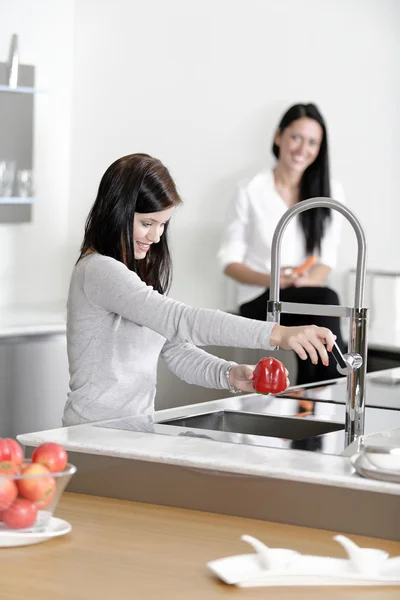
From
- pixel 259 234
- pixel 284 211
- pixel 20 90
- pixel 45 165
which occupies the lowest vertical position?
pixel 259 234

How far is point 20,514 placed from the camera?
62.3 inches

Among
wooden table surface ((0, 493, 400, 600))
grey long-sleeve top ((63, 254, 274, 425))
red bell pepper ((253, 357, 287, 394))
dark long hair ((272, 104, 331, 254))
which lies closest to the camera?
wooden table surface ((0, 493, 400, 600))

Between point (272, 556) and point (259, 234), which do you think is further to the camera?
point (259, 234)

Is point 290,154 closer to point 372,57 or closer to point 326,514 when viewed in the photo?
point 372,57

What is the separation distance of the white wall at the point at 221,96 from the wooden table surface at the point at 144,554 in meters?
3.17

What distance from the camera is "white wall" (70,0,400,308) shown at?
4.77 metres

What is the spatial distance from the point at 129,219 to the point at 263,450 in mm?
736

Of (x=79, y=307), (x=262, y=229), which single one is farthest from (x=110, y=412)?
(x=262, y=229)

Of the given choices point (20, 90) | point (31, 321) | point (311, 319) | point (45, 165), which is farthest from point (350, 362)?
point (45, 165)

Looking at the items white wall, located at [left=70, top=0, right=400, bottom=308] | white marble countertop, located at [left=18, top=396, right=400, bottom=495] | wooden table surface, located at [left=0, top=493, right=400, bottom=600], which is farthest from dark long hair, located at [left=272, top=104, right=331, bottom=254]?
wooden table surface, located at [left=0, top=493, right=400, bottom=600]

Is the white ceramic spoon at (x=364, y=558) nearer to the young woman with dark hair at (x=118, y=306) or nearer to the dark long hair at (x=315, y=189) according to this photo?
the young woman with dark hair at (x=118, y=306)

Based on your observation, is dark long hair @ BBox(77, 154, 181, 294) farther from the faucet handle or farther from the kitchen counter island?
the faucet handle

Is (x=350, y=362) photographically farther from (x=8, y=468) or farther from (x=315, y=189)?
(x=315, y=189)

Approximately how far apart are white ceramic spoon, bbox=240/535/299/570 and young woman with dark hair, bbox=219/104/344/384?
2948mm
